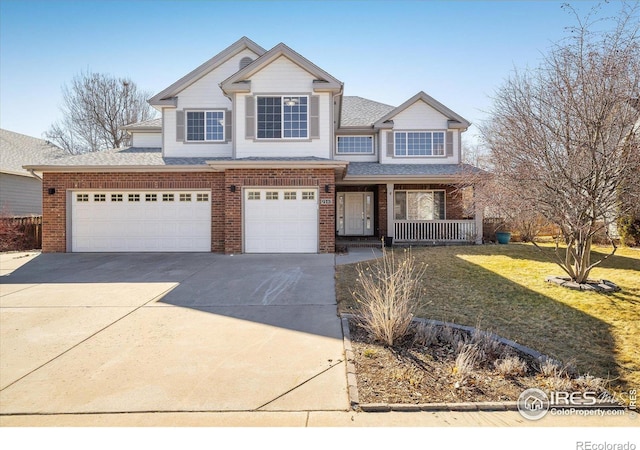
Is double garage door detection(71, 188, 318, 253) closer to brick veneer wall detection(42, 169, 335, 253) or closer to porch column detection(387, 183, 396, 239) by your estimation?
brick veneer wall detection(42, 169, 335, 253)

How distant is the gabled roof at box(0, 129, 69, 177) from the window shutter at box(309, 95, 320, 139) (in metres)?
17.9

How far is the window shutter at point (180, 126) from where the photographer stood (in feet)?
47.9

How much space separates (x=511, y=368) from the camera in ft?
12.0

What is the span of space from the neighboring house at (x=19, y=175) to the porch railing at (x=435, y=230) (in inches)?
753

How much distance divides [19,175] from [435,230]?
24236 millimetres

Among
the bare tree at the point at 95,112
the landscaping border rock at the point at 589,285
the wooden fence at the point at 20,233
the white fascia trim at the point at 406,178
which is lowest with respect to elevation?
the landscaping border rock at the point at 589,285

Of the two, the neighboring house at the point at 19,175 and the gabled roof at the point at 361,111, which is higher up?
the gabled roof at the point at 361,111

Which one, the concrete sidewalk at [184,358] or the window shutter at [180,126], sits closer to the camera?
the concrete sidewalk at [184,358]

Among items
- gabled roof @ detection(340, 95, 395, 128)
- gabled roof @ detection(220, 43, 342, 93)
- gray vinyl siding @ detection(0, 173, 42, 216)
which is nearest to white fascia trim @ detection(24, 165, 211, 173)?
gabled roof @ detection(220, 43, 342, 93)

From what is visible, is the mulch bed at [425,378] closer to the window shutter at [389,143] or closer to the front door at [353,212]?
the window shutter at [389,143]

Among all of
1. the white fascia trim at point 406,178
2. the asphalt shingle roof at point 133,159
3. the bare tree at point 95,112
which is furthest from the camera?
the bare tree at point 95,112

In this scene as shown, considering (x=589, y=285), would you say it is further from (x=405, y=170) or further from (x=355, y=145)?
(x=355, y=145)

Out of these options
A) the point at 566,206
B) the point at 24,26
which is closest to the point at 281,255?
the point at 566,206

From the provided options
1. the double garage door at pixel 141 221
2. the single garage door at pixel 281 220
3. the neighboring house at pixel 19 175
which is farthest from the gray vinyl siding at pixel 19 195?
the single garage door at pixel 281 220
